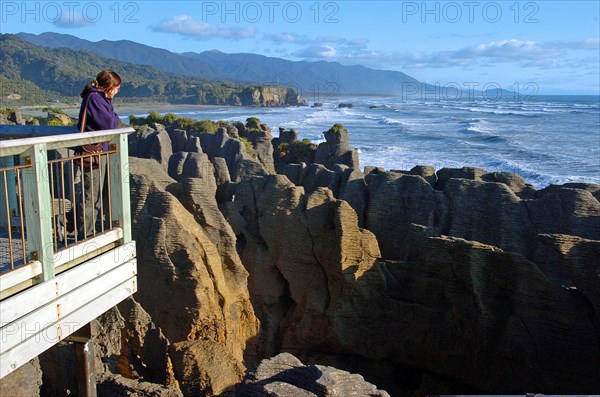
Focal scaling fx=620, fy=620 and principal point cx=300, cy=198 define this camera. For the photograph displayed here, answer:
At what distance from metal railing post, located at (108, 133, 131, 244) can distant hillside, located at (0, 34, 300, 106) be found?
83422 millimetres

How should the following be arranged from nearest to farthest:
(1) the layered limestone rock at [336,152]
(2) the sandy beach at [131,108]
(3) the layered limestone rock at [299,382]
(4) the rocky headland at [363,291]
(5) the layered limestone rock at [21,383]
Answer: (5) the layered limestone rock at [21,383] < (3) the layered limestone rock at [299,382] < (4) the rocky headland at [363,291] < (1) the layered limestone rock at [336,152] < (2) the sandy beach at [131,108]

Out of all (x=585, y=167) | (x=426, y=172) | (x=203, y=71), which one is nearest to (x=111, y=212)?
(x=426, y=172)

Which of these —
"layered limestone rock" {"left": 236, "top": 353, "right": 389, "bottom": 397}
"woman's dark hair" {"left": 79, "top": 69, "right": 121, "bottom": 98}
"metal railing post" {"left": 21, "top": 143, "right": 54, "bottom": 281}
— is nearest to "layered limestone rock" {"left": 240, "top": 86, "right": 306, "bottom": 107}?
"woman's dark hair" {"left": 79, "top": 69, "right": 121, "bottom": 98}

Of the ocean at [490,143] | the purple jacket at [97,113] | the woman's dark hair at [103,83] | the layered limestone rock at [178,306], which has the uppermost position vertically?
the woman's dark hair at [103,83]

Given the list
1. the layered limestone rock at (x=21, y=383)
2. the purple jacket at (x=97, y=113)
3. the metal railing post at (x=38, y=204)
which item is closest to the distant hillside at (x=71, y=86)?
the purple jacket at (x=97, y=113)

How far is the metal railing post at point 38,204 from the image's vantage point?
5051mm

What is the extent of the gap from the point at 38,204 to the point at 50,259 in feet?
1.64

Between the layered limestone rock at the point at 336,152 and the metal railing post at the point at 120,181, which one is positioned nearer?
the metal railing post at the point at 120,181

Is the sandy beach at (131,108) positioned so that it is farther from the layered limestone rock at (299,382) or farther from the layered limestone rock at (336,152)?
the layered limestone rock at (299,382)

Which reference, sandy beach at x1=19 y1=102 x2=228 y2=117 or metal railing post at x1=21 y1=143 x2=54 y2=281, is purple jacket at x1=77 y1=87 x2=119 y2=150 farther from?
sandy beach at x1=19 y1=102 x2=228 y2=117

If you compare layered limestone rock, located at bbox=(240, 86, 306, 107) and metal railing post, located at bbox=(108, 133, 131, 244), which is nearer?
metal railing post, located at bbox=(108, 133, 131, 244)

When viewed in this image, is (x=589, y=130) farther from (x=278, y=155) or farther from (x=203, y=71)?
(x=203, y=71)

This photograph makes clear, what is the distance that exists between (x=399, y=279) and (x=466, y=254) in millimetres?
1543

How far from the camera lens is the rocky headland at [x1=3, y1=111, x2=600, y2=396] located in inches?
355
